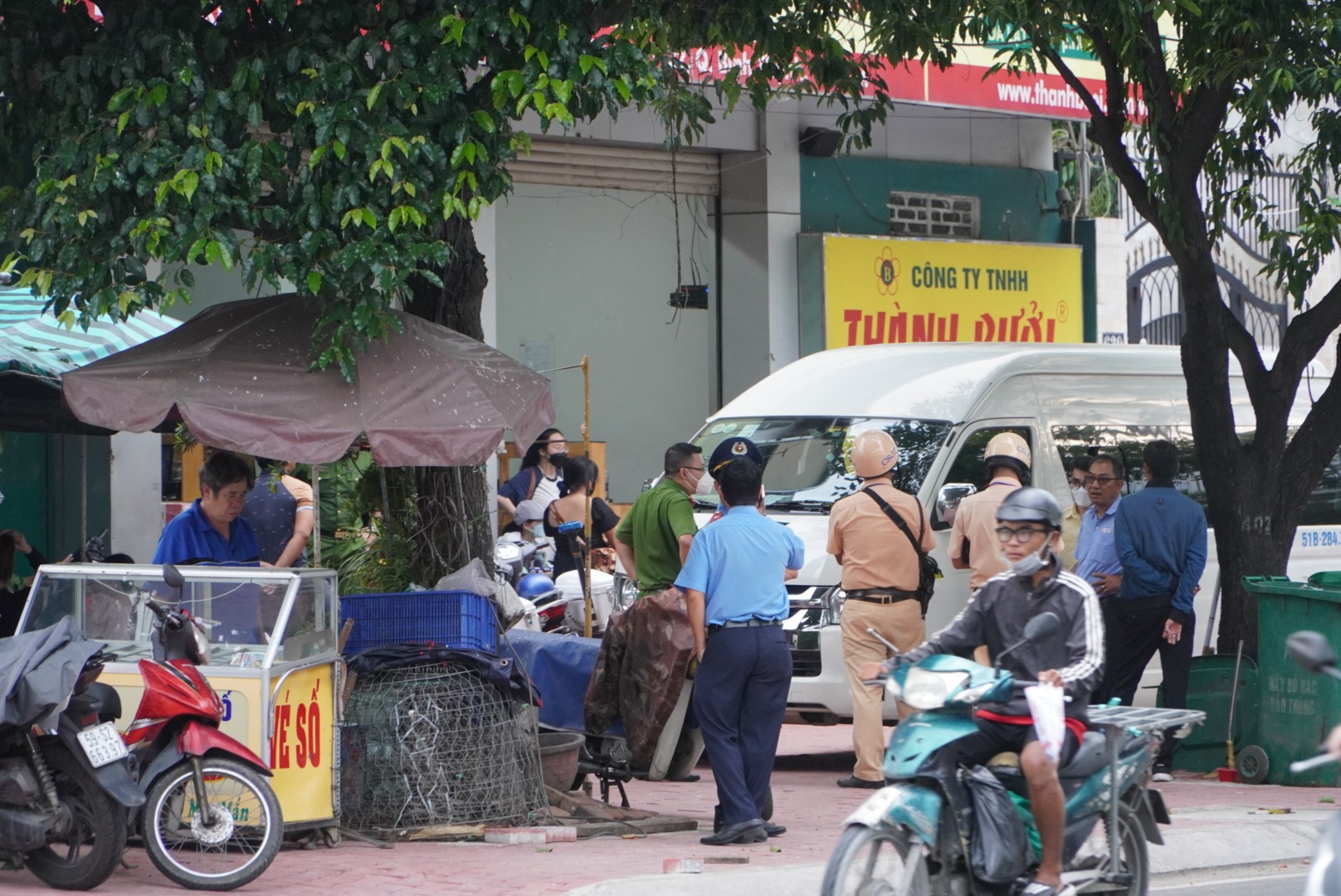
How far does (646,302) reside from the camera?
17719 millimetres

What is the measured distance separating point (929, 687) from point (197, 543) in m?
4.24

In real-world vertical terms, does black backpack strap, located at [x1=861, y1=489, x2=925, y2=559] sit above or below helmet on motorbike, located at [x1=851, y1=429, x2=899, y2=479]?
below

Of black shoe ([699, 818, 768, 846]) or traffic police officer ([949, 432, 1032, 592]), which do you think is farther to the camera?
traffic police officer ([949, 432, 1032, 592])

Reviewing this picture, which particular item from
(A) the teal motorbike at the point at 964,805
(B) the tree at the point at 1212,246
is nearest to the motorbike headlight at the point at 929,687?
(A) the teal motorbike at the point at 964,805

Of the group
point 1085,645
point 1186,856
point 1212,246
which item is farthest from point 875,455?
point 1085,645

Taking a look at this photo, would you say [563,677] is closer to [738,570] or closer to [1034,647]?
[738,570]

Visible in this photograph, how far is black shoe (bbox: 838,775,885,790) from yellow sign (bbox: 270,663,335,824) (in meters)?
3.41

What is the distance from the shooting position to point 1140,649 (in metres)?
10.7

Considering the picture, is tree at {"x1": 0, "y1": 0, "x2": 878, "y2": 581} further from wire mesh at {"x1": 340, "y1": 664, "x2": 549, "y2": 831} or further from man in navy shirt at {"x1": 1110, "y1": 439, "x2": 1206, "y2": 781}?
man in navy shirt at {"x1": 1110, "y1": 439, "x2": 1206, "y2": 781}

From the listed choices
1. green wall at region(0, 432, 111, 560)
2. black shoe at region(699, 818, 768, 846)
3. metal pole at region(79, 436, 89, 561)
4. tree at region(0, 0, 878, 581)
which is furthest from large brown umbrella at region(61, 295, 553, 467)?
green wall at region(0, 432, 111, 560)

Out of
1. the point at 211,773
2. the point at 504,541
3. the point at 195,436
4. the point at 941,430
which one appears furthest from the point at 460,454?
the point at 504,541

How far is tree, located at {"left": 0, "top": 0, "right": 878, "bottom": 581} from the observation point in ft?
24.8

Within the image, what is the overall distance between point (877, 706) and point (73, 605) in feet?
14.1

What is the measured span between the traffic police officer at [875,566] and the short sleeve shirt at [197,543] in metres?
3.19
